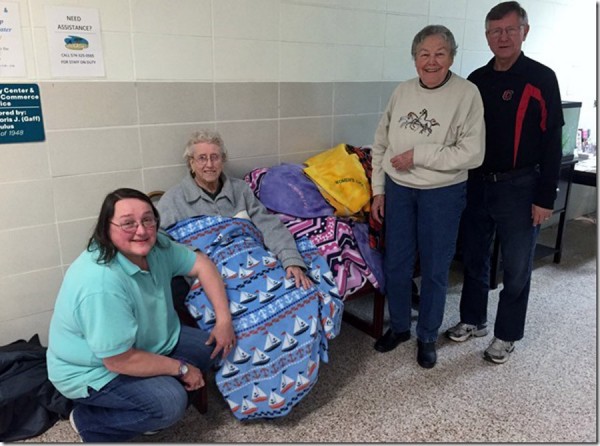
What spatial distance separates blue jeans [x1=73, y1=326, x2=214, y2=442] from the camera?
1.58 metres

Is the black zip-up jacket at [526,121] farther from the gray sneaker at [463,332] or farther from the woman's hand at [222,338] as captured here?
the woman's hand at [222,338]

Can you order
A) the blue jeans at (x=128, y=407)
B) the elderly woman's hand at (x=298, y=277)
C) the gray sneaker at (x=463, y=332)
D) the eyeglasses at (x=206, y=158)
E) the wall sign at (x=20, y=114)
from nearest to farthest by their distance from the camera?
the blue jeans at (x=128, y=407) → the wall sign at (x=20, y=114) → the elderly woman's hand at (x=298, y=277) → the eyeglasses at (x=206, y=158) → the gray sneaker at (x=463, y=332)

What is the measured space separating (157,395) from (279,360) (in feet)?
1.46

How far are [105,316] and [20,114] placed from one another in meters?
0.96

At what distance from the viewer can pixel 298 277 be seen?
80.6 inches

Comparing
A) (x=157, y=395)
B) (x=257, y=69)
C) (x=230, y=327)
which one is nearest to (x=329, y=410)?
(x=230, y=327)

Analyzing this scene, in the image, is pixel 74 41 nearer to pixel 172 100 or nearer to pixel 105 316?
pixel 172 100

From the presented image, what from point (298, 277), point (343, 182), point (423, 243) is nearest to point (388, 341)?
point (423, 243)

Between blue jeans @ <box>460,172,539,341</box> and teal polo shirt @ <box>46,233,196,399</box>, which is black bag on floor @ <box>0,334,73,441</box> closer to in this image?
teal polo shirt @ <box>46,233,196,399</box>

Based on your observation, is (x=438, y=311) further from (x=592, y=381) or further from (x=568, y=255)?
(x=568, y=255)

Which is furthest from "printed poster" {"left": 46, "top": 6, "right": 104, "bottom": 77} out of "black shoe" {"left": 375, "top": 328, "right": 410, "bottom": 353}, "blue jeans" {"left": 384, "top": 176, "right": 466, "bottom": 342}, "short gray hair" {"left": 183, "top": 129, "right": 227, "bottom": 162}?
"black shoe" {"left": 375, "top": 328, "right": 410, "bottom": 353}

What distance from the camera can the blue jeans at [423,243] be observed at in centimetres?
213

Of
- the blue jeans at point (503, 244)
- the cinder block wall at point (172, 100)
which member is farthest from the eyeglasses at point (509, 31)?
the cinder block wall at point (172, 100)

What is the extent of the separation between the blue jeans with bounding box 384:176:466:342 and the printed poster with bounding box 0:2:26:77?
1.51 m
